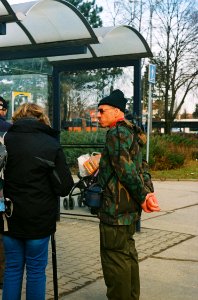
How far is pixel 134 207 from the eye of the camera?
11.7ft

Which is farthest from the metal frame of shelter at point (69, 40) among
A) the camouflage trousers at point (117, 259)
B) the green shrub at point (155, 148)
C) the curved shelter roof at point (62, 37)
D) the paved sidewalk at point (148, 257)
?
the camouflage trousers at point (117, 259)

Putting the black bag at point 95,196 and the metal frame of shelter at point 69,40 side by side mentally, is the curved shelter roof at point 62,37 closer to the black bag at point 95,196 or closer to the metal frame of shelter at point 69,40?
the metal frame of shelter at point 69,40

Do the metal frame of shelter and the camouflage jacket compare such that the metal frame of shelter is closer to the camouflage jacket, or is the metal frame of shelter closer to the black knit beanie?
the black knit beanie

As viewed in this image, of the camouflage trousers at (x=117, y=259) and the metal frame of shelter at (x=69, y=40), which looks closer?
the camouflage trousers at (x=117, y=259)

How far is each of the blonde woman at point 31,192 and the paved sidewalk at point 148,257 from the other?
1.13m

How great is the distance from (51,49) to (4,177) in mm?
4121

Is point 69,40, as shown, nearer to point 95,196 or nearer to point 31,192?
point 95,196

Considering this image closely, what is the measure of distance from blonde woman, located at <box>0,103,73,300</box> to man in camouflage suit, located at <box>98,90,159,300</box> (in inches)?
13.1

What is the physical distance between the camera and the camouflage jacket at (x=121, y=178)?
344 centimetres

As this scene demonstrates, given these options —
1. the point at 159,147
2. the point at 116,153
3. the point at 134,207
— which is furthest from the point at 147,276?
the point at 159,147

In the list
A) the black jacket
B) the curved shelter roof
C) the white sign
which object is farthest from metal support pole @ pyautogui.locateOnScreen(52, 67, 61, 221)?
the black jacket

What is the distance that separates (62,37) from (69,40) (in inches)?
4.5

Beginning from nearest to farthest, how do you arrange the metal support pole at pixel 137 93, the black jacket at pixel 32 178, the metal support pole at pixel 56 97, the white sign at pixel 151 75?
1. the black jacket at pixel 32 178
2. the metal support pole at pixel 137 93
3. the metal support pole at pixel 56 97
4. the white sign at pixel 151 75

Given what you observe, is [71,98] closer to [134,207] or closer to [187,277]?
[187,277]
